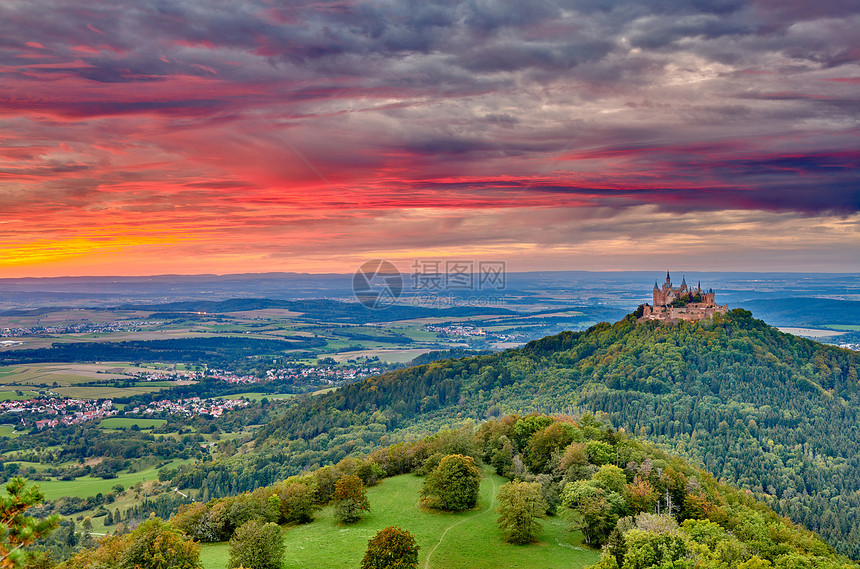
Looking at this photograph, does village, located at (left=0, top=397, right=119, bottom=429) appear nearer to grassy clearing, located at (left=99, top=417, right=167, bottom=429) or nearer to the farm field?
grassy clearing, located at (left=99, top=417, right=167, bottom=429)

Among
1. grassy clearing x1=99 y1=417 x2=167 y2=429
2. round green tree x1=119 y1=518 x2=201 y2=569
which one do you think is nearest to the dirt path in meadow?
round green tree x1=119 y1=518 x2=201 y2=569

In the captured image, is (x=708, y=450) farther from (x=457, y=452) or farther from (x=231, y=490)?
(x=231, y=490)

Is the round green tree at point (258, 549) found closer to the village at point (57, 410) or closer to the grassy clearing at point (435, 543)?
the grassy clearing at point (435, 543)

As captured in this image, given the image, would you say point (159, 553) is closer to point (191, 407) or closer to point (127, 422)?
point (127, 422)

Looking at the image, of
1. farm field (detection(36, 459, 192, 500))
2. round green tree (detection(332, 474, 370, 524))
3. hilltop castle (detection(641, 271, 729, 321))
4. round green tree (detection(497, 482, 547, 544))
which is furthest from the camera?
hilltop castle (detection(641, 271, 729, 321))

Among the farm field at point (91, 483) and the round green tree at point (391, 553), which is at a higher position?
the round green tree at point (391, 553)

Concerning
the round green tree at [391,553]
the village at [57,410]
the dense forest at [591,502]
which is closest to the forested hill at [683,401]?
the dense forest at [591,502]

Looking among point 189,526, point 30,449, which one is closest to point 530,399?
point 189,526
